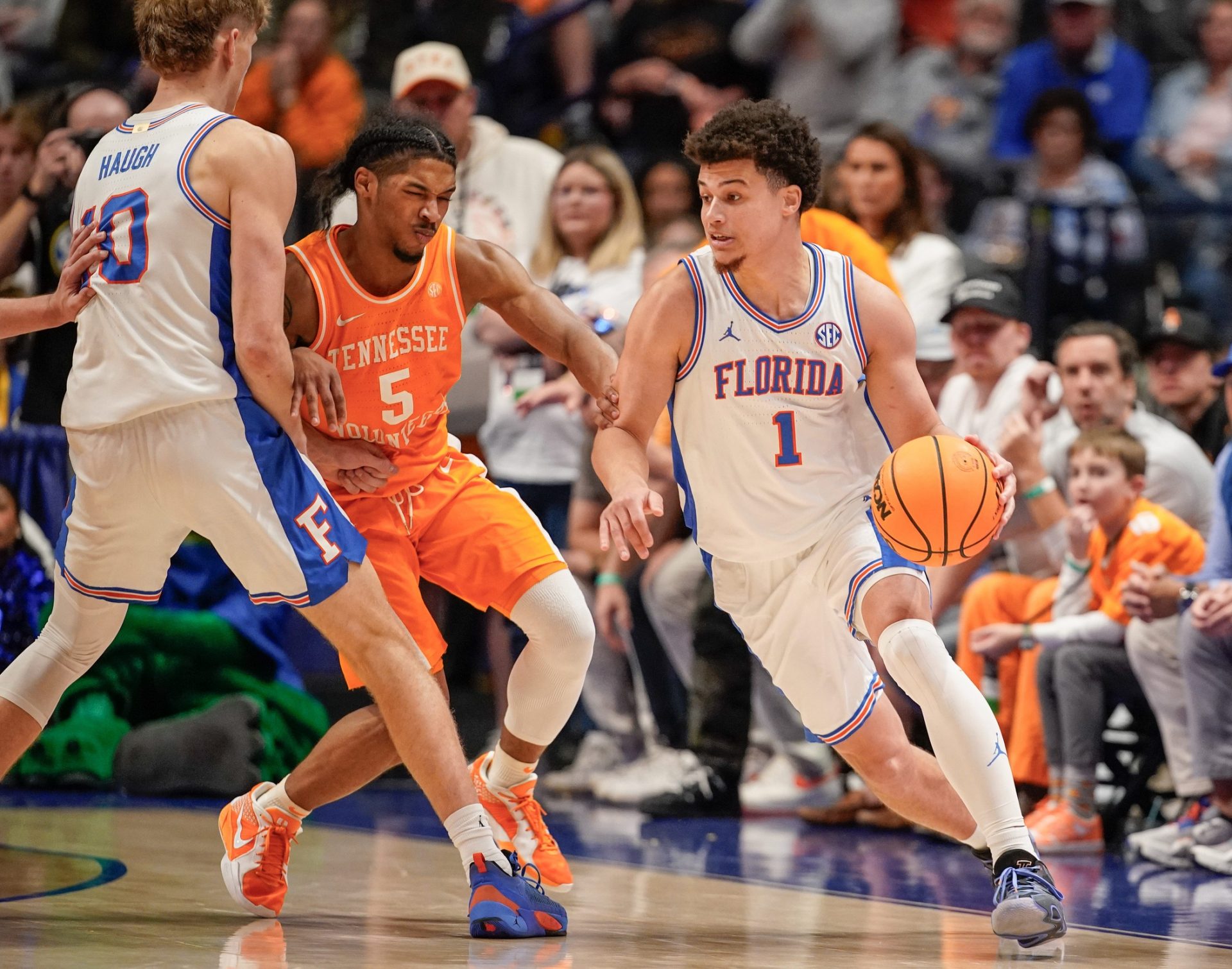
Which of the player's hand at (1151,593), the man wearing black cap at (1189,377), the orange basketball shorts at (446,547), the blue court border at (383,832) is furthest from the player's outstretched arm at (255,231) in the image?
the man wearing black cap at (1189,377)

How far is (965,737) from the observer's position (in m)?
3.98

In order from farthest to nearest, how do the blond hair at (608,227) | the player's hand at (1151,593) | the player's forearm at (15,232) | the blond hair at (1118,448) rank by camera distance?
the blond hair at (608,227) < the player's forearm at (15,232) < the blond hair at (1118,448) < the player's hand at (1151,593)

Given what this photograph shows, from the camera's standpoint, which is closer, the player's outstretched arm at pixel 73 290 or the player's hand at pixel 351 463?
the player's outstretched arm at pixel 73 290

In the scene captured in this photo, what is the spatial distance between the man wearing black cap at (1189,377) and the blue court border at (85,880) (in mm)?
4399

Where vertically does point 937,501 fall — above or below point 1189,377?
below

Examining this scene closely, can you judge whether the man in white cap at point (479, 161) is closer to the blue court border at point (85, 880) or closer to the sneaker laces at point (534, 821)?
the blue court border at point (85, 880)

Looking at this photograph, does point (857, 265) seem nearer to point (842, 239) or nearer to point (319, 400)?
point (842, 239)

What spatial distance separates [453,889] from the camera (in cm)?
494

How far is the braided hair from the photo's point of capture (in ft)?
14.4

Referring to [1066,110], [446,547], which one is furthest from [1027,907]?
[1066,110]

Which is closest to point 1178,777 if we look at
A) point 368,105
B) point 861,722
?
point 861,722

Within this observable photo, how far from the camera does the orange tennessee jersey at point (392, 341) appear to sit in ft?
14.5

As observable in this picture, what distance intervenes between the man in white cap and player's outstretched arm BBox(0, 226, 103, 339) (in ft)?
12.2

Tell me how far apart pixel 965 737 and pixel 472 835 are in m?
1.16
